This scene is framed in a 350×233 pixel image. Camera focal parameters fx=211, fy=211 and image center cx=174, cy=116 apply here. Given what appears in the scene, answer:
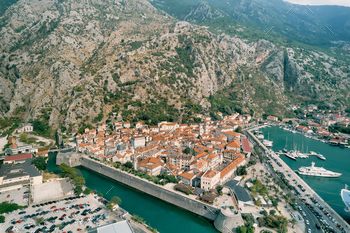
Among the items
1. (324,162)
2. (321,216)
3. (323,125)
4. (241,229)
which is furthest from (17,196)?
(323,125)

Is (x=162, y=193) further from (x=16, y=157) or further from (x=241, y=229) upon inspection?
(x=16, y=157)

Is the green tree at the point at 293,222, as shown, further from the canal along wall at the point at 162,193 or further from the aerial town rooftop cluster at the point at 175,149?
the aerial town rooftop cluster at the point at 175,149

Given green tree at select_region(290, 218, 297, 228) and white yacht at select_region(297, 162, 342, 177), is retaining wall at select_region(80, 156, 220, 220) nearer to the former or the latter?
green tree at select_region(290, 218, 297, 228)

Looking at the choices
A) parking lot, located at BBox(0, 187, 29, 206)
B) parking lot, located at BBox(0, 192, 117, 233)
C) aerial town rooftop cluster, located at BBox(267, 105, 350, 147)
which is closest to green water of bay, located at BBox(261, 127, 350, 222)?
aerial town rooftop cluster, located at BBox(267, 105, 350, 147)

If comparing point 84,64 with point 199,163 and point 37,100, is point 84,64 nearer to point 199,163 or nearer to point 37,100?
point 37,100

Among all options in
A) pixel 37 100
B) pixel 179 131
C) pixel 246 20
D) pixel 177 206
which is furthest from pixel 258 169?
pixel 246 20

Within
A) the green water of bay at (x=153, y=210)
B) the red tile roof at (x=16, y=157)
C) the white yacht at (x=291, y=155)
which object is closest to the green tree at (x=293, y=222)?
the green water of bay at (x=153, y=210)

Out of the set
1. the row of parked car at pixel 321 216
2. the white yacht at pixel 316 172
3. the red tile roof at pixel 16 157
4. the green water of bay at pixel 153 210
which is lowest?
the green water of bay at pixel 153 210
